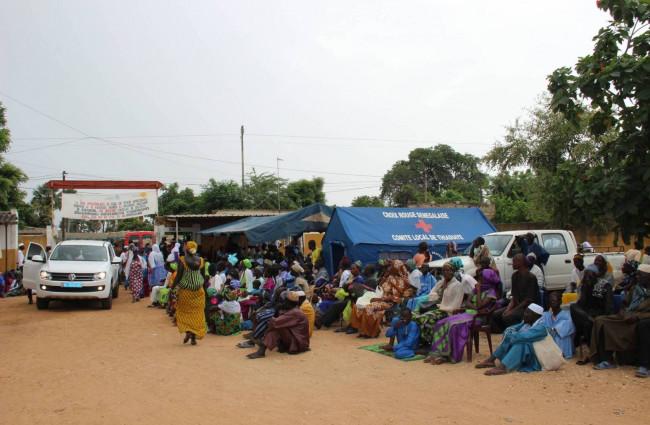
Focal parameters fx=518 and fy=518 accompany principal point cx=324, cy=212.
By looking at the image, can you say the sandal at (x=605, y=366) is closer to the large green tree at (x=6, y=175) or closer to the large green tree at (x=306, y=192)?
the large green tree at (x=6, y=175)

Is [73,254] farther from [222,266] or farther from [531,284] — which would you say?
[531,284]

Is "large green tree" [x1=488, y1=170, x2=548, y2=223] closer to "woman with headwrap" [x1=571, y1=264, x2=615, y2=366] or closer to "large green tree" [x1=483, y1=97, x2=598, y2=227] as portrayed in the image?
"large green tree" [x1=483, y1=97, x2=598, y2=227]

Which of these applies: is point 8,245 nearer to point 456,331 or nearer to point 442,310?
point 442,310

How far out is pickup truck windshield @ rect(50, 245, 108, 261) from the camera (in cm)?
1360

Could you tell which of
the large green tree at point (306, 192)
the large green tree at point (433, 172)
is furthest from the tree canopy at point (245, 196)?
the large green tree at point (433, 172)

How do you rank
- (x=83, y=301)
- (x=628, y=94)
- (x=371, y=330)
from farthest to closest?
1. (x=83, y=301)
2. (x=371, y=330)
3. (x=628, y=94)

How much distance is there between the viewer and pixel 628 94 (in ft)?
19.4

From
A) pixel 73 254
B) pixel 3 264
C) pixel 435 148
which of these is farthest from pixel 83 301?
pixel 435 148

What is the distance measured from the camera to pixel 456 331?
7.48 metres

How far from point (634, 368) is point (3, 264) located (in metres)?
22.3

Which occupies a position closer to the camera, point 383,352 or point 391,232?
point 383,352

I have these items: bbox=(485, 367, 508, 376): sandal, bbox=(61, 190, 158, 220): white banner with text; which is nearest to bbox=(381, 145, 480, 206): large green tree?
bbox=(61, 190, 158, 220): white banner with text

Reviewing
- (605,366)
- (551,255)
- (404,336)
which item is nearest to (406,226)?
(551,255)

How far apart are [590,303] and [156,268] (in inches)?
453
